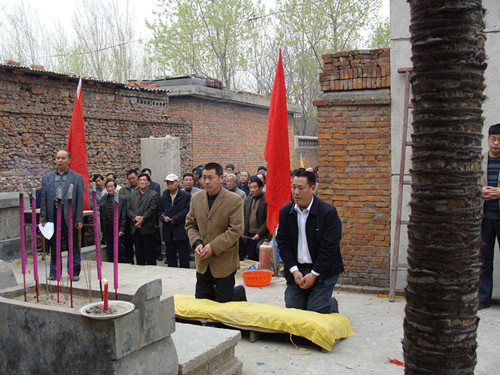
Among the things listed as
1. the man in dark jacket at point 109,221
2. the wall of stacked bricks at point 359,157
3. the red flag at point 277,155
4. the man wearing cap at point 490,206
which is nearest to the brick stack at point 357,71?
the wall of stacked bricks at point 359,157

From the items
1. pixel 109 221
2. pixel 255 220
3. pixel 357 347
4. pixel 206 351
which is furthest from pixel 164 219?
pixel 206 351

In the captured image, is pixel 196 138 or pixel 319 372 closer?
pixel 319 372

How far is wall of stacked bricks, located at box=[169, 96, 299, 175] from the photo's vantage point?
62.1 ft

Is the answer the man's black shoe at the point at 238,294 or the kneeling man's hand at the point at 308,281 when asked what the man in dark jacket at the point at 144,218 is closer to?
the man's black shoe at the point at 238,294

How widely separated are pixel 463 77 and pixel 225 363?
10.5 feet

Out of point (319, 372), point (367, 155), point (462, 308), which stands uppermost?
point (367, 155)

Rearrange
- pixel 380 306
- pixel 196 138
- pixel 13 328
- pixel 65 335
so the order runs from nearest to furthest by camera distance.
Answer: pixel 65 335 < pixel 13 328 < pixel 380 306 < pixel 196 138

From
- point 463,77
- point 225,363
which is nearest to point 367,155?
point 225,363

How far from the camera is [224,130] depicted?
20.4 m

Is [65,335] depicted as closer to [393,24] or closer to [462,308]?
[462,308]

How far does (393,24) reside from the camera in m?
6.76

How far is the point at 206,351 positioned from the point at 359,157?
161 inches

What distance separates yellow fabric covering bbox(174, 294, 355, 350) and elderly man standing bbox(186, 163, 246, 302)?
250 millimetres

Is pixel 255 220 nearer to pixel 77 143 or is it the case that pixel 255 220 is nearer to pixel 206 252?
pixel 206 252
